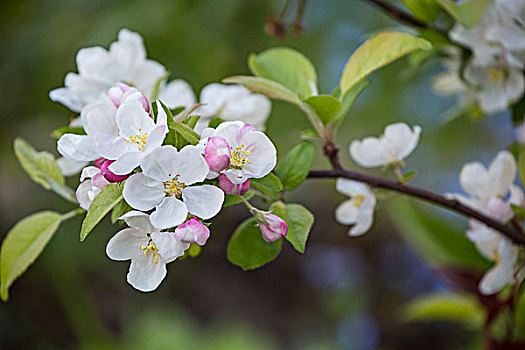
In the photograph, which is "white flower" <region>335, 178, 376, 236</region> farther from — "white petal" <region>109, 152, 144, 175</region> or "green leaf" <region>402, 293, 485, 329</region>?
"green leaf" <region>402, 293, 485, 329</region>

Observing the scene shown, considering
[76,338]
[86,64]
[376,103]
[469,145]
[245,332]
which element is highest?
[86,64]

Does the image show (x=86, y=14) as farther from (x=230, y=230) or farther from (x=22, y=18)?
(x=230, y=230)

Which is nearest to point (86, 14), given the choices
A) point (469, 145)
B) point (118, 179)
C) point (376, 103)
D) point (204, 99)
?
point (376, 103)

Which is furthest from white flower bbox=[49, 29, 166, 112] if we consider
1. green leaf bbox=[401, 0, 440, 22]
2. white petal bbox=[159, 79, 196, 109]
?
green leaf bbox=[401, 0, 440, 22]

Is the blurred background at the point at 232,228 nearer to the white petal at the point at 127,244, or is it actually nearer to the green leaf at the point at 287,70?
the green leaf at the point at 287,70

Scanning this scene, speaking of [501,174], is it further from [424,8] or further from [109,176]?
[109,176]

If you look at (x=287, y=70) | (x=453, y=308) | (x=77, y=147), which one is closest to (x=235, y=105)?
(x=287, y=70)
